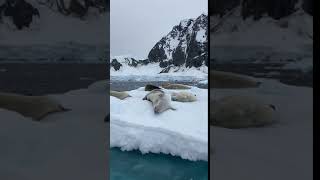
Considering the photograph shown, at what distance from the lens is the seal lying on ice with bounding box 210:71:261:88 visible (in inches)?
75.3

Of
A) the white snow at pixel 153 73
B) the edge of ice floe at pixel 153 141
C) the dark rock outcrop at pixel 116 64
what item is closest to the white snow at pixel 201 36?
the white snow at pixel 153 73

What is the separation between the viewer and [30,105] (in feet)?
6.39

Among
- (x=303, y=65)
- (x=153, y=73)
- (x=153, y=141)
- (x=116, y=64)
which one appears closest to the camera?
(x=303, y=65)

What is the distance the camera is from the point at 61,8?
194 cm

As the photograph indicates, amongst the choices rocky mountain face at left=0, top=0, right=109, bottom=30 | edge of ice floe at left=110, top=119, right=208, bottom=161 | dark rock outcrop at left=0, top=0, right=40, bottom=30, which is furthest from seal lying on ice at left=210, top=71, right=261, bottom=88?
dark rock outcrop at left=0, top=0, right=40, bottom=30

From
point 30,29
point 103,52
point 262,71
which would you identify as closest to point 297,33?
point 262,71

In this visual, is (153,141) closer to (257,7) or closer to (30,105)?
(30,105)

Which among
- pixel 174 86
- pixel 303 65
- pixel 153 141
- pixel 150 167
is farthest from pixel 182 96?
pixel 303 65

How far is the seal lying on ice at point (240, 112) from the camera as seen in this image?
1900 mm

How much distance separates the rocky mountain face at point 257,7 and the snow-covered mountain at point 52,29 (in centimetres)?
64

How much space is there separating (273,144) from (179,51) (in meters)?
0.94

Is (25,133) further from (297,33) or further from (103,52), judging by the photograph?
(297,33)

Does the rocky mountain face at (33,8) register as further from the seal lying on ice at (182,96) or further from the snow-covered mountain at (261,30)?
the seal lying on ice at (182,96)

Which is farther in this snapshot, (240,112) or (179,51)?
(179,51)
